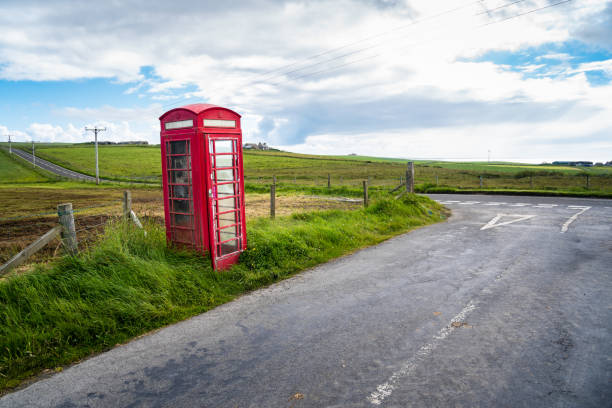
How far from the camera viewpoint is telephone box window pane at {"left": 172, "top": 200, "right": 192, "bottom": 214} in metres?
7.10

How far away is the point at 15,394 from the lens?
376cm

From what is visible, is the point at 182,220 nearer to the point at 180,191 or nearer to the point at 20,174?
the point at 180,191

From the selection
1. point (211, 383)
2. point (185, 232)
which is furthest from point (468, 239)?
point (211, 383)

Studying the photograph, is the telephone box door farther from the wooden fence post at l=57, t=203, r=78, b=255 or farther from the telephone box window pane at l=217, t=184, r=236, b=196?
the wooden fence post at l=57, t=203, r=78, b=255

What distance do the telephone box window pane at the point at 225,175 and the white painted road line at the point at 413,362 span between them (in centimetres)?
451

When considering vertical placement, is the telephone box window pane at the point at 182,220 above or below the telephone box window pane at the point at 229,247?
above

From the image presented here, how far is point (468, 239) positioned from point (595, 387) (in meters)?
7.29

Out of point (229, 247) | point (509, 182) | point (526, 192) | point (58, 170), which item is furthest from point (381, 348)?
point (58, 170)

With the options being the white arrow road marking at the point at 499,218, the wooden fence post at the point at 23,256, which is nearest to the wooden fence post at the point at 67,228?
→ the wooden fence post at the point at 23,256

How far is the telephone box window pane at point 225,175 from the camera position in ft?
23.6

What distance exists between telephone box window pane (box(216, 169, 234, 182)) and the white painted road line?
451cm

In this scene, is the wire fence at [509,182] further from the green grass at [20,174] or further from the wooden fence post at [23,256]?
the green grass at [20,174]

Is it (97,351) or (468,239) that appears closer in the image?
(97,351)

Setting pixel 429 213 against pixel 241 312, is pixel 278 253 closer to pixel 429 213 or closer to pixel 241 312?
pixel 241 312
